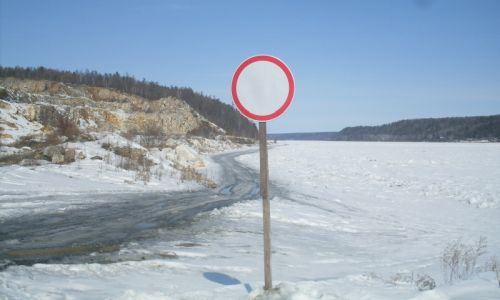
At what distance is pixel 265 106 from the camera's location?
12.2ft

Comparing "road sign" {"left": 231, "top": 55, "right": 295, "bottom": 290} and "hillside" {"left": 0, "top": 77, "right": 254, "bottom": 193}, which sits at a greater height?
"road sign" {"left": 231, "top": 55, "right": 295, "bottom": 290}

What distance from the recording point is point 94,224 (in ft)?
26.0

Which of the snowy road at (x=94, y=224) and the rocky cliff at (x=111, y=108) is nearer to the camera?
the snowy road at (x=94, y=224)

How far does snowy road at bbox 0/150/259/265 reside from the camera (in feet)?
18.8

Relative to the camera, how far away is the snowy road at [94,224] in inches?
225

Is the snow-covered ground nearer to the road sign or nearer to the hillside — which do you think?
the road sign

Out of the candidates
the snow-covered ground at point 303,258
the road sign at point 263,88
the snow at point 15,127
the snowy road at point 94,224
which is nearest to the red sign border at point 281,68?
the road sign at point 263,88

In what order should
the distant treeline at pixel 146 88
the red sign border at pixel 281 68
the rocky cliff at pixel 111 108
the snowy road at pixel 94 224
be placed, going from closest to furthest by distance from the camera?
the red sign border at pixel 281 68
the snowy road at pixel 94 224
the rocky cliff at pixel 111 108
the distant treeline at pixel 146 88

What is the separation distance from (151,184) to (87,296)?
12.0m

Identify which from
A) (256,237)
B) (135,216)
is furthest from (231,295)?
(135,216)

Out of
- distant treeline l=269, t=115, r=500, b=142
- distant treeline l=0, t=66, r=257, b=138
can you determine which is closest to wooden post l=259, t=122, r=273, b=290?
distant treeline l=0, t=66, r=257, b=138

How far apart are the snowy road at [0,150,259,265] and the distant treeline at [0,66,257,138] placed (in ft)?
271

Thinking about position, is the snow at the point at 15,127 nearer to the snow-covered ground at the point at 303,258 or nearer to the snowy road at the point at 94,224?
the snowy road at the point at 94,224

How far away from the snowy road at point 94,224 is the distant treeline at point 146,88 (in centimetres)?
8248
